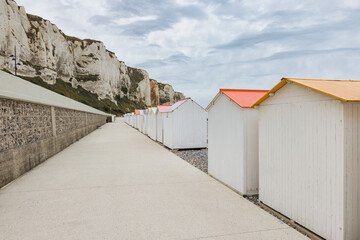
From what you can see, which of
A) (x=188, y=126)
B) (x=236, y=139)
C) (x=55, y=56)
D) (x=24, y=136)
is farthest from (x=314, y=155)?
(x=55, y=56)

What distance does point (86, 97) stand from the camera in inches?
2714

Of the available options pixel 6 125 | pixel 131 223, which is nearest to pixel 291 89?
pixel 131 223

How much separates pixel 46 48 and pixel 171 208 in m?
65.6

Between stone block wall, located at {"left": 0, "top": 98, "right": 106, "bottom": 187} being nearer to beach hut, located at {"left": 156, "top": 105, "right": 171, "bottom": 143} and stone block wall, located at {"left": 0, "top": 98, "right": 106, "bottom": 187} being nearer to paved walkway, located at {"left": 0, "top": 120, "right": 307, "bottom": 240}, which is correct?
paved walkway, located at {"left": 0, "top": 120, "right": 307, "bottom": 240}

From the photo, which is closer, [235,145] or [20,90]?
[235,145]

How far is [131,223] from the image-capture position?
12.0ft

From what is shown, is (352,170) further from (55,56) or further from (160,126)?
(55,56)

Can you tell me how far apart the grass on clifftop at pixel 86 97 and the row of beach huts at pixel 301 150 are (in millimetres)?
53583

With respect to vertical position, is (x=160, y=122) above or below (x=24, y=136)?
above

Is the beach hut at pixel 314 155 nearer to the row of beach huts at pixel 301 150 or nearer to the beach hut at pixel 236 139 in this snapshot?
the row of beach huts at pixel 301 150

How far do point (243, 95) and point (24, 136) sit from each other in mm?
6968

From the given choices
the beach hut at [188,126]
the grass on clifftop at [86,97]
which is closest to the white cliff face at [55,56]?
the grass on clifftop at [86,97]

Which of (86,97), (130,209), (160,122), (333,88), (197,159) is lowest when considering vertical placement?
(197,159)

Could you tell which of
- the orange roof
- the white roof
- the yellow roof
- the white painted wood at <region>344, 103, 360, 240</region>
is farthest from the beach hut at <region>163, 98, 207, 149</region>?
the white painted wood at <region>344, 103, 360, 240</region>
